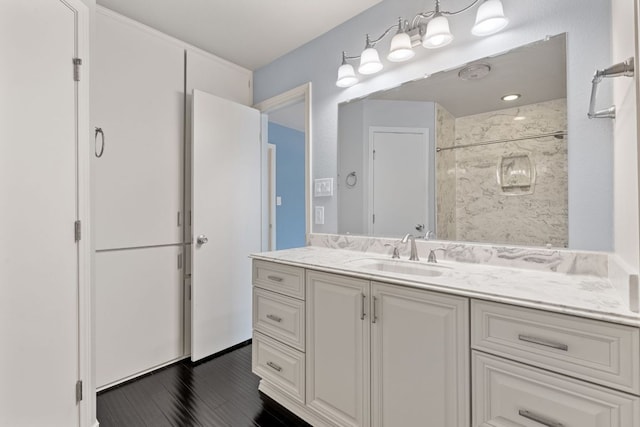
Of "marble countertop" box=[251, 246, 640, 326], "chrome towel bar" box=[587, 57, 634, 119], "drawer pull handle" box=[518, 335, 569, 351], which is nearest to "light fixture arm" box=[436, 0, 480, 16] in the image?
"chrome towel bar" box=[587, 57, 634, 119]

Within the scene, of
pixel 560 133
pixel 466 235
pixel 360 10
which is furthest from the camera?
pixel 360 10

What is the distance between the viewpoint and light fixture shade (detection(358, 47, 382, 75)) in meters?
1.94

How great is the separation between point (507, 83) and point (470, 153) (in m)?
0.36

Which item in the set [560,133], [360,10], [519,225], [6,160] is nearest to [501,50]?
[560,133]

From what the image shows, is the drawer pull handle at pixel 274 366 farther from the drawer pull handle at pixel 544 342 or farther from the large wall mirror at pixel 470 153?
the drawer pull handle at pixel 544 342

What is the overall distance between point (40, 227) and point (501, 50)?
2229mm

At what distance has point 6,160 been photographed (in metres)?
1.15

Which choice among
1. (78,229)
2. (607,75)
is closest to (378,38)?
(607,75)

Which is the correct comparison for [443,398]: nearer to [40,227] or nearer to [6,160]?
[40,227]

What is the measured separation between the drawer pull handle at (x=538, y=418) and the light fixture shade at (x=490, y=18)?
1.61m

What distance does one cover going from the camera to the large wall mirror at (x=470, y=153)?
4.60ft

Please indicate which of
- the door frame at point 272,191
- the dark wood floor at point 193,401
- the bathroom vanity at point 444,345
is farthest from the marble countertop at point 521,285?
the door frame at point 272,191

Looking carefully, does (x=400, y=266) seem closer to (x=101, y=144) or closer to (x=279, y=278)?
(x=279, y=278)

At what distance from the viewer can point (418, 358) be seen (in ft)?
3.94
